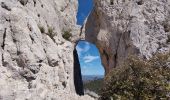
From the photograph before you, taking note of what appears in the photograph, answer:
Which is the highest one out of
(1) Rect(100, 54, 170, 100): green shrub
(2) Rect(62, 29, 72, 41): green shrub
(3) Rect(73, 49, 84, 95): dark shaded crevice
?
(2) Rect(62, 29, 72, 41): green shrub

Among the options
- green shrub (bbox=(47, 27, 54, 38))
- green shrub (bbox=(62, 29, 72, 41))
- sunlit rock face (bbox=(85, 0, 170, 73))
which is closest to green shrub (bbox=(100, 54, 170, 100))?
green shrub (bbox=(47, 27, 54, 38))

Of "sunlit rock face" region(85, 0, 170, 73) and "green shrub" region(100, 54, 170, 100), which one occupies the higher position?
"sunlit rock face" region(85, 0, 170, 73)

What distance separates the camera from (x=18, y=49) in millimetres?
23156

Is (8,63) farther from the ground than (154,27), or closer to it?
closer to it

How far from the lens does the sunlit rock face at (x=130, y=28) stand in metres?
32.9

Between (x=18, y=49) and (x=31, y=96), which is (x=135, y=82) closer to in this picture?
(x=31, y=96)

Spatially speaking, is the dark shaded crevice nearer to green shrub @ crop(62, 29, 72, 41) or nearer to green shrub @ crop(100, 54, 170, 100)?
green shrub @ crop(62, 29, 72, 41)

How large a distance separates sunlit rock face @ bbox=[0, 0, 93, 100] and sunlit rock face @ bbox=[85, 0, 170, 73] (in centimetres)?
603

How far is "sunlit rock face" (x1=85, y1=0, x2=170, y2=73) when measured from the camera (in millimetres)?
32875

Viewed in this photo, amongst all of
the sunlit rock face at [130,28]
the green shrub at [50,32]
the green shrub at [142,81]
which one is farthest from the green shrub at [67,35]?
the green shrub at [142,81]

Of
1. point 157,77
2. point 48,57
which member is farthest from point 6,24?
point 157,77

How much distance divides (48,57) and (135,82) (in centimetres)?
1126

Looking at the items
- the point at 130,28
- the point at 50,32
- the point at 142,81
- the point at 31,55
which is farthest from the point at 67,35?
the point at 142,81

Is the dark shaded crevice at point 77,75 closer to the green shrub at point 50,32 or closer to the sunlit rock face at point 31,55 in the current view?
the sunlit rock face at point 31,55
